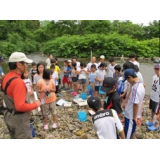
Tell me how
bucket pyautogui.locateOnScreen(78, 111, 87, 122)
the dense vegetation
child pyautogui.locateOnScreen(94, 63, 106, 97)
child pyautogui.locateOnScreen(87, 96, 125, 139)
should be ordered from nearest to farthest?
child pyautogui.locateOnScreen(87, 96, 125, 139)
bucket pyautogui.locateOnScreen(78, 111, 87, 122)
child pyautogui.locateOnScreen(94, 63, 106, 97)
the dense vegetation

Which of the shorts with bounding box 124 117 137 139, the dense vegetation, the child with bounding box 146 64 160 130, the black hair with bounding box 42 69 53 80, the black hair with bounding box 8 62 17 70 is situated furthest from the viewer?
the dense vegetation

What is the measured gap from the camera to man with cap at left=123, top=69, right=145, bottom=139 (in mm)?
2607

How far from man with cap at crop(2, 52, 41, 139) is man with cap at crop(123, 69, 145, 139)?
144cm

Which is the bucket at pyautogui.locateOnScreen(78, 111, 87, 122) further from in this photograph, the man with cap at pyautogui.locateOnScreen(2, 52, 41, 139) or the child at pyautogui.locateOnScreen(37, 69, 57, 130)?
the man with cap at pyautogui.locateOnScreen(2, 52, 41, 139)

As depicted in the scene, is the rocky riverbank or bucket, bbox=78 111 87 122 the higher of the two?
bucket, bbox=78 111 87 122

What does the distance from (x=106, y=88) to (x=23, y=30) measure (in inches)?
903

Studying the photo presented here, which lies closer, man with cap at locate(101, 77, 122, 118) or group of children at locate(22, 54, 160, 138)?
group of children at locate(22, 54, 160, 138)

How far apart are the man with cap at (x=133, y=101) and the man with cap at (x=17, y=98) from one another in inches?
56.6

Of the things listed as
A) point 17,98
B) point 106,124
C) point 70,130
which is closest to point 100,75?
point 70,130

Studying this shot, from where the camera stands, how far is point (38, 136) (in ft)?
12.4

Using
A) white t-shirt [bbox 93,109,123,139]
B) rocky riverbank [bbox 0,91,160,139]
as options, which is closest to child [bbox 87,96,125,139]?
white t-shirt [bbox 93,109,123,139]

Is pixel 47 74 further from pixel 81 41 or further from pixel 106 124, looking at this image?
pixel 81 41

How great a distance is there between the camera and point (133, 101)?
8.61 feet

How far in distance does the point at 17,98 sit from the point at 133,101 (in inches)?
65.9
